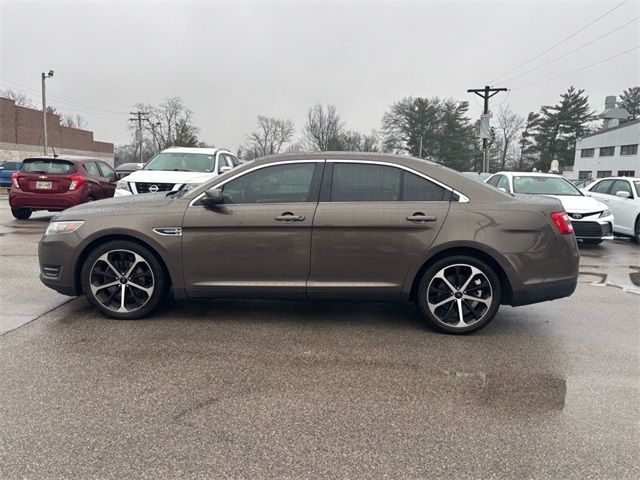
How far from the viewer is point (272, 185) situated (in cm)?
435

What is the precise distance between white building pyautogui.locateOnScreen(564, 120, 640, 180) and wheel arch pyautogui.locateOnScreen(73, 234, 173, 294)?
51.0 meters

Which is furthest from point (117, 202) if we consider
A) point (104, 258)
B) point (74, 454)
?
point (74, 454)

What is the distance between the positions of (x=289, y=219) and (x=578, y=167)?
63170mm

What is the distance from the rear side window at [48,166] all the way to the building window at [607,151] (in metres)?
55.1

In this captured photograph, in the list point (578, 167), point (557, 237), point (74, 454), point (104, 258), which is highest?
point (578, 167)

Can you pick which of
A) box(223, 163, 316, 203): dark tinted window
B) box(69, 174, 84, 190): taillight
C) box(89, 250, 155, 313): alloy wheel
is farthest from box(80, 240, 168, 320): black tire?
box(69, 174, 84, 190): taillight

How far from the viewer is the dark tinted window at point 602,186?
12.0 m

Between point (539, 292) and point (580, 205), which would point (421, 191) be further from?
point (580, 205)

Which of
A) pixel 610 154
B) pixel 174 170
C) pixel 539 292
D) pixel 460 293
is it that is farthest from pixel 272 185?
pixel 610 154

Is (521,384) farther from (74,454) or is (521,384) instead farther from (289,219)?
(74,454)

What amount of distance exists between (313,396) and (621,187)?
38.2 ft

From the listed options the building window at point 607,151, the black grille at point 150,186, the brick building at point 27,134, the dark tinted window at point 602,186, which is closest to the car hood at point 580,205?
the dark tinted window at point 602,186

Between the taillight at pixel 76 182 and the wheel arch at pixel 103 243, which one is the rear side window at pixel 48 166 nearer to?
the taillight at pixel 76 182

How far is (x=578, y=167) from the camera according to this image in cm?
5709
